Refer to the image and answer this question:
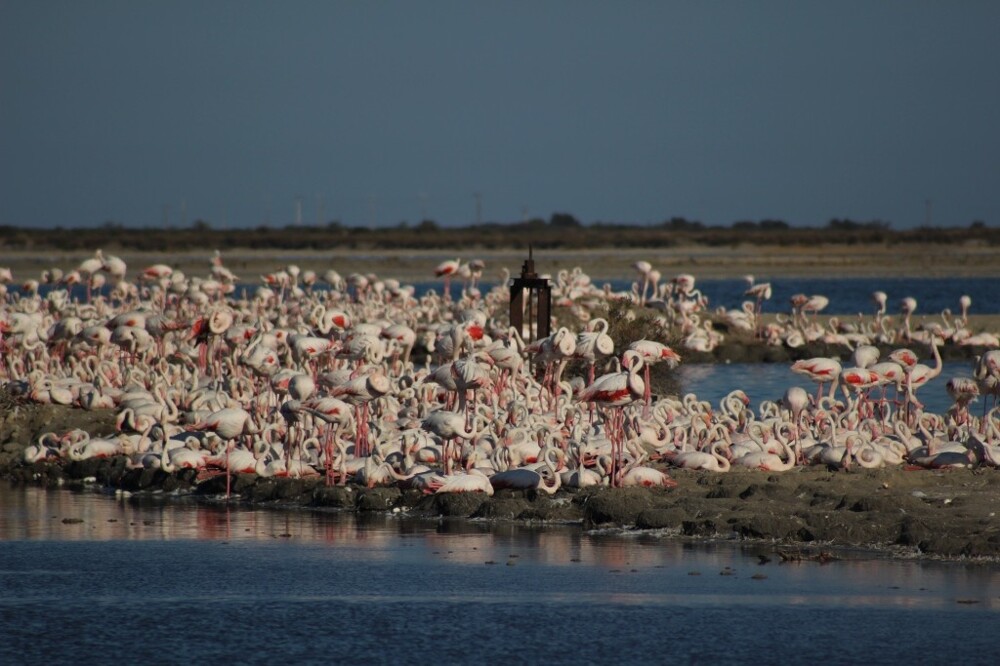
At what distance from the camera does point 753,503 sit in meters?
12.3

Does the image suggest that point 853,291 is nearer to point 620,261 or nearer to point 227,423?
point 620,261

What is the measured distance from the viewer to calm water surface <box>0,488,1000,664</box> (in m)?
8.57

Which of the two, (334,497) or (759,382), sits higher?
(759,382)

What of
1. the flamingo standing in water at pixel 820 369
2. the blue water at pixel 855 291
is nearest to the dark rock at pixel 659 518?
the flamingo standing in water at pixel 820 369

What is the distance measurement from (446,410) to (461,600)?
5435mm

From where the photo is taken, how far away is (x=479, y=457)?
13.9 meters

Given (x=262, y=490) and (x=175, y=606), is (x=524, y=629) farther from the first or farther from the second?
(x=262, y=490)

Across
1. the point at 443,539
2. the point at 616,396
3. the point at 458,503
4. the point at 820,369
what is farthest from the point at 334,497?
the point at 820,369

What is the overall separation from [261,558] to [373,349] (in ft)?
18.5

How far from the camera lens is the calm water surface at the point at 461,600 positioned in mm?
8570

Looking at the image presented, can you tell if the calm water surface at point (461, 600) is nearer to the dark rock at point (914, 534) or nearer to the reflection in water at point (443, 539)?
the reflection in water at point (443, 539)

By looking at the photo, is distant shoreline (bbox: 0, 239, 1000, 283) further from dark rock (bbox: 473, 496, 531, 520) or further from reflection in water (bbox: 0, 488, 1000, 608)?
dark rock (bbox: 473, 496, 531, 520)

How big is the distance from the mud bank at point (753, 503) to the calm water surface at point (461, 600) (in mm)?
320

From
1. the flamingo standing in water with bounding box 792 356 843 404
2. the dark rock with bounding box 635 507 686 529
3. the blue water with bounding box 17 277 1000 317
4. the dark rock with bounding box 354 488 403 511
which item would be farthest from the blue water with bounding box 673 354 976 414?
the blue water with bounding box 17 277 1000 317
